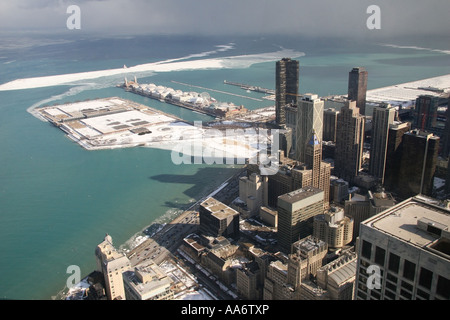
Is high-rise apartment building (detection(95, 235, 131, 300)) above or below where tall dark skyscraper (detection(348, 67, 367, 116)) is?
below

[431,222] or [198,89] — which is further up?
[431,222]

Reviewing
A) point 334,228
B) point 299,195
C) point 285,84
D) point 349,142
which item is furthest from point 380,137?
point 285,84

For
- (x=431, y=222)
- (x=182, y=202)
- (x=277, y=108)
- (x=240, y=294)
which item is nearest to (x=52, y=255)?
(x=182, y=202)

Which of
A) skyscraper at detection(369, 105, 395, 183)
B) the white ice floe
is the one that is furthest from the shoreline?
the white ice floe

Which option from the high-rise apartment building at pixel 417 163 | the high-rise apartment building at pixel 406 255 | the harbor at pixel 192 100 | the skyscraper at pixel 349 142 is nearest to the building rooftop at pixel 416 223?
the high-rise apartment building at pixel 406 255

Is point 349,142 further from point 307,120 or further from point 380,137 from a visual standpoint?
point 307,120

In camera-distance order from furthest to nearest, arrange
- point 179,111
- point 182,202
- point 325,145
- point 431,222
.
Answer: point 179,111 < point 325,145 < point 182,202 < point 431,222

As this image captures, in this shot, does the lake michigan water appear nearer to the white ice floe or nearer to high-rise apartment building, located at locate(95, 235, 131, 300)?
high-rise apartment building, located at locate(95, 235, 131, 300)

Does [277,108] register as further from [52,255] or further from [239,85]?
[52,255]
